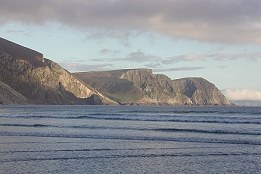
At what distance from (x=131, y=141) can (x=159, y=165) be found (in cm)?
1492

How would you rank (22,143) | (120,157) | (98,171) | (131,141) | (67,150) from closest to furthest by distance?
(98,171), (120,157), (67,150), (22,143), (131,141)

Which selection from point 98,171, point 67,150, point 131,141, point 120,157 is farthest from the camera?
point 131,141

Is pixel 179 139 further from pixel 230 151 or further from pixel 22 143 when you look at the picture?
pixel 22 143

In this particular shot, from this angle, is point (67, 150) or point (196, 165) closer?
point (196, 165)

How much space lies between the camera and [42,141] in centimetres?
4219

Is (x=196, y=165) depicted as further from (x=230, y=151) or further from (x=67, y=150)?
(x=67, y=150)

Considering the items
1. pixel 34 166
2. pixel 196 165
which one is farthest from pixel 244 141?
pixel 34 166

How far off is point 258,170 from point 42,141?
22991 mm

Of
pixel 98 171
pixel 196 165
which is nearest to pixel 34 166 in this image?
pixel 98 171

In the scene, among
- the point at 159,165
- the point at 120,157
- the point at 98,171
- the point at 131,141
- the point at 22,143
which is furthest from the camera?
the point at 131,141

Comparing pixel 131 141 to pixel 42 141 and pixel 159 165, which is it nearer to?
pixel 42 141

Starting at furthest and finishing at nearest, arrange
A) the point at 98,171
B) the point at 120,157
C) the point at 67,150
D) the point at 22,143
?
the point at 22,143, the point at 67,150, the point at 120,157, the point at 98,171

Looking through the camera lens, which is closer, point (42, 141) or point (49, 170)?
point (49, 170)

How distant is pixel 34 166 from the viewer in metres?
A: 27.2
